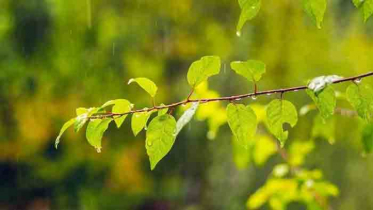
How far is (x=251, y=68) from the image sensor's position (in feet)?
1.62

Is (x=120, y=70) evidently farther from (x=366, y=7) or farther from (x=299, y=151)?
(x=366, y=7)

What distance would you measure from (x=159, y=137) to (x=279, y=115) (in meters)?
0.11

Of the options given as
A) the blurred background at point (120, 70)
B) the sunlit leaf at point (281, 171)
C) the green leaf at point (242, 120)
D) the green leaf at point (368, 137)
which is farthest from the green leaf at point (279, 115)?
the blurred background at point (120, 70)

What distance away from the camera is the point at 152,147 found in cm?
47

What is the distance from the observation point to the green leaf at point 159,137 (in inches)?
18.6

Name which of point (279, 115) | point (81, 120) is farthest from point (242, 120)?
point (81, 120)

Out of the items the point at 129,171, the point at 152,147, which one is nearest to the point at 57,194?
the point at 129,171

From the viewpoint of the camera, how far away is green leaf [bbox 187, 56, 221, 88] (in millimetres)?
490

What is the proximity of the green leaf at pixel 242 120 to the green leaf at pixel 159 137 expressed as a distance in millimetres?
54

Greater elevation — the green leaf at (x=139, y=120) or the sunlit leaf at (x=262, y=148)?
the green leaf at (x=139, y=120)

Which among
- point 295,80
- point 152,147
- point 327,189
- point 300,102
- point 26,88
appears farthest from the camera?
point 26,88

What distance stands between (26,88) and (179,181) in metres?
1.85

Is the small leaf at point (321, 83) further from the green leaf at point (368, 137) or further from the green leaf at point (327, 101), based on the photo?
the green leaf at point (368, 137)

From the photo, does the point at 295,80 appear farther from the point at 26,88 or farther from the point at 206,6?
the point at 26,88
